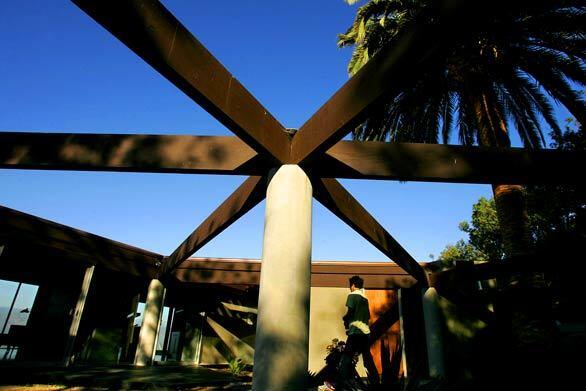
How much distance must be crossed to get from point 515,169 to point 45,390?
20.7ft

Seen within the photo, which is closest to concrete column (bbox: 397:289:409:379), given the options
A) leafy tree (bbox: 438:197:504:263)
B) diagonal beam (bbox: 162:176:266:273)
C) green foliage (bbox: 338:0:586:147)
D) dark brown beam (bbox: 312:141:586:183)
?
green foliage (bbox: 338:0:586:147)

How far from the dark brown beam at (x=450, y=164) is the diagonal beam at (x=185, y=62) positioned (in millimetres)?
905

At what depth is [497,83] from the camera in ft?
25.9

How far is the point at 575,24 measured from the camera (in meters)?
6.20

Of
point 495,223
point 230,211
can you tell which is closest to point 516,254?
point 230,211

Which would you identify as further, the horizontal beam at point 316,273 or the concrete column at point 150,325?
the horizontal beam at point 316,273

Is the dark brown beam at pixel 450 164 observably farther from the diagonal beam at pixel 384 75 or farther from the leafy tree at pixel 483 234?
the leafy tree at pixel 483 234

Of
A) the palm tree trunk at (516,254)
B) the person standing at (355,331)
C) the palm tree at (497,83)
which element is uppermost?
the palm tree at (497,83)

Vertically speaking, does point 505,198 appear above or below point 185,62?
above

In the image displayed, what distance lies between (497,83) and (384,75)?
24.5ft

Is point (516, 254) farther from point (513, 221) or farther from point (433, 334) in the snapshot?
point (433, 334)

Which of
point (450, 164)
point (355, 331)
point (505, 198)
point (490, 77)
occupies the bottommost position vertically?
point (355, 331)

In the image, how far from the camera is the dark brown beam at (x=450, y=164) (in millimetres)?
3332

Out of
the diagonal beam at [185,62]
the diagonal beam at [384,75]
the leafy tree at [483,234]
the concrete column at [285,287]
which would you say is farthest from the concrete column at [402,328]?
the leafy tree at [483,234]
